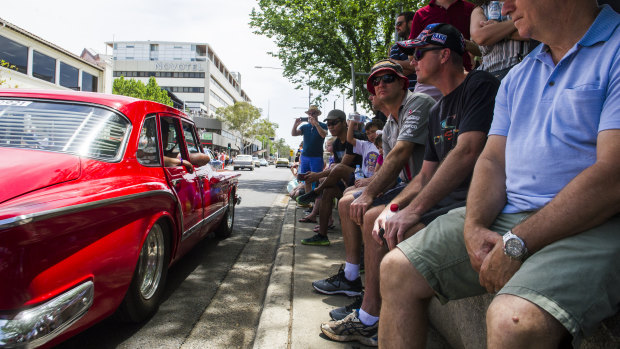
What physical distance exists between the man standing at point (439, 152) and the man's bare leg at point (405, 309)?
1.59 feet

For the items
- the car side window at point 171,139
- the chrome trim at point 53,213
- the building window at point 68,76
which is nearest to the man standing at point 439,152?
the chrome trim at point 53,213

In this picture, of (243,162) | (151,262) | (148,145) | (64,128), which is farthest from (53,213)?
(243,162)

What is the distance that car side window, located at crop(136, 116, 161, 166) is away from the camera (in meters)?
3.02

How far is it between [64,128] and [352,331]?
2316 mm

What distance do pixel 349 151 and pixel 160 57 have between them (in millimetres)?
88837

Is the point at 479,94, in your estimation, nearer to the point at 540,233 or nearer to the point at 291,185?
the point at 540,233

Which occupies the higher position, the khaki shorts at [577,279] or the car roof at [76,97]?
the car roof at [76,97]

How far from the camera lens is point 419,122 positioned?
296cm

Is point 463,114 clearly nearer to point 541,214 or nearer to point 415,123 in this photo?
point 415,123

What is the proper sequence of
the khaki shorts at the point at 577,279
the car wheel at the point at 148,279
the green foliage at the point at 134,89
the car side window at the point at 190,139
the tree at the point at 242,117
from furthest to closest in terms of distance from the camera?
the tree at the point at 242,117 → the green foliage at the point at 134,89 → the car side window at the point at 190,139 → the car wheel at the point at 148,279 → the khaki shorts at the point at 577,279

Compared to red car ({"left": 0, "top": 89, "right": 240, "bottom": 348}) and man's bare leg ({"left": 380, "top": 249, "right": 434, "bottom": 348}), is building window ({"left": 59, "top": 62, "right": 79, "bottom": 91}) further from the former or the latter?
man's bare leg ({"left": 380, "top": 249, "right": 434, "bottom": 348})

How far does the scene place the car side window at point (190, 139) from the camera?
4434 mm

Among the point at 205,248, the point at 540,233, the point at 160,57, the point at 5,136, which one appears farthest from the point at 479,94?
the point at 160,57

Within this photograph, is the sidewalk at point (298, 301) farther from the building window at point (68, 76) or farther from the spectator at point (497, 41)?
the building window at point (68, 76)
